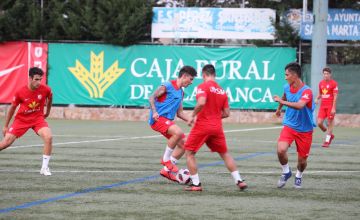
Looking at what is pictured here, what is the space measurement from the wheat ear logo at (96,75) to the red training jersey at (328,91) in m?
11.1

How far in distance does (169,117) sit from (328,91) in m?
10.4

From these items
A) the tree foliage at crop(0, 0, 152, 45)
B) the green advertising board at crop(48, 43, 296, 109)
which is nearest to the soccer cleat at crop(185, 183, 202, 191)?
the green advertising board at crop(48, 43, 296, 109)

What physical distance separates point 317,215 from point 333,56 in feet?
76.7

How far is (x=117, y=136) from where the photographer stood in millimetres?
25109

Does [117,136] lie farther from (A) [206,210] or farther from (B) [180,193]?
(A) [206,210]

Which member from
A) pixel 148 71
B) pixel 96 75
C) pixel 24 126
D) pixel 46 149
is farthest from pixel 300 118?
pixel 96 75

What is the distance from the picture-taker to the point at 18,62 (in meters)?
34.1

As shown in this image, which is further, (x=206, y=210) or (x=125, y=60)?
(x=125, y=60)

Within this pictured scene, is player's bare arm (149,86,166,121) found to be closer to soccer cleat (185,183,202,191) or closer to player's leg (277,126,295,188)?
soccer cleat (185,183,202,191)

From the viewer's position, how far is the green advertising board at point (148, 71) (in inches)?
1303

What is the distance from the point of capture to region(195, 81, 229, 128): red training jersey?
1272 centimetres

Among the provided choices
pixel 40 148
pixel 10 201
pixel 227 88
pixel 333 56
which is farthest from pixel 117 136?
pixel 10 201

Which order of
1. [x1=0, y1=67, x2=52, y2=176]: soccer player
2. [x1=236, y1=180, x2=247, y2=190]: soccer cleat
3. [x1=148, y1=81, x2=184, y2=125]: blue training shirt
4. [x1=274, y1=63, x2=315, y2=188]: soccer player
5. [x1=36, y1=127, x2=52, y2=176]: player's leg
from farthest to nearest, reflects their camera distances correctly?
[x1=0, y1=67, x2=52, y2=176]: soccer player, [x1=36, y1=127, x2=52, y2=176]: player's leg, [x1=148, y1=81, x2=184, y2=125]: blue training shirt, [x1=274, y1=63, x2=315, y2=188]: soccer player, [x1=236, y1=180, x2=247, y2=190]: soccer cleat

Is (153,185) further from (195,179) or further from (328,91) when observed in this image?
(328,91)
